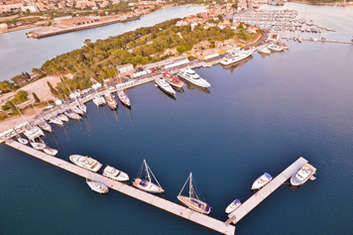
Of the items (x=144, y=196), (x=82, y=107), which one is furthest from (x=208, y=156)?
(x=82, y=107)

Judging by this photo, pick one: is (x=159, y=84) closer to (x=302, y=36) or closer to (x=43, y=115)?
(x=43, y=115)

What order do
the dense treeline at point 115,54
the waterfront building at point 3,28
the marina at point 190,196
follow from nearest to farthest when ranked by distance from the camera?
1. the marina at point 190,196
2. the dense treeline at point 115,54
3. the waterfront building at point 3,28

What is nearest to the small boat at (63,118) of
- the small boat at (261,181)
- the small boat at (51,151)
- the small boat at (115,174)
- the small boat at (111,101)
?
the small boat at (111,101)

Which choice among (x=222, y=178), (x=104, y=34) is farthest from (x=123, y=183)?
(x=104, y=34)

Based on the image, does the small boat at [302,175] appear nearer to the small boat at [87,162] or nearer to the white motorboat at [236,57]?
the small boat at [87,162]

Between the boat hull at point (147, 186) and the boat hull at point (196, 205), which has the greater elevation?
the boat hull at point (147, 186)

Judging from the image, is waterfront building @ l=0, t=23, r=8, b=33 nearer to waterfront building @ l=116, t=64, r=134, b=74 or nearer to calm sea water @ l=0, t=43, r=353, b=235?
waterfront building @ l=116, t=64, r=134, b=74

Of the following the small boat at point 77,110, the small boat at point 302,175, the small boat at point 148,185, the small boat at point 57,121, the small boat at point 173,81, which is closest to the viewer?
the small boat at point 148,185
